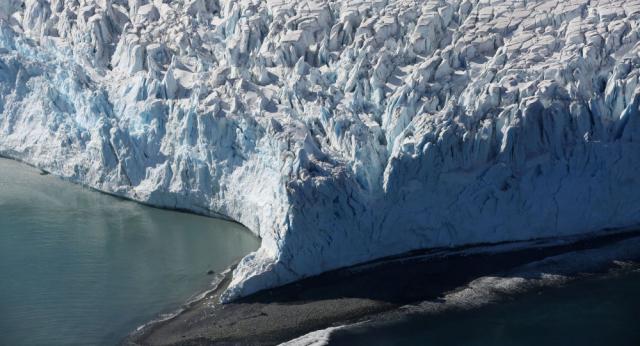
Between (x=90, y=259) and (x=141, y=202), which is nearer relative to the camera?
(x=90, y=259)

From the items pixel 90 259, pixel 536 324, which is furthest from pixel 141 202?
pixel 536 324

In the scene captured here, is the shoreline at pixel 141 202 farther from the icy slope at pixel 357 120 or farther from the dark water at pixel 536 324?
the dark water at pixel 536 324

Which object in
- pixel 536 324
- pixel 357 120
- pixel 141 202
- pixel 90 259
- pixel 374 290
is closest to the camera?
pixel 536 324

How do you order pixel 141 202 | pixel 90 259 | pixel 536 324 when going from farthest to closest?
pixel 141 202 < pixel 90 259 < pixel 536 324

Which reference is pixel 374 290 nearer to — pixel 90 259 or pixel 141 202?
pixel 90 259

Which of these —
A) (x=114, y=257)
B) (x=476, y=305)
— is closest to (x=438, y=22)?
(x=476, y=305)

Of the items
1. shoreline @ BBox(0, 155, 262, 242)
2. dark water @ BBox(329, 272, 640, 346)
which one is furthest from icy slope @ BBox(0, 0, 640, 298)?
dark water @ BBox(329, 272, 640, 346)

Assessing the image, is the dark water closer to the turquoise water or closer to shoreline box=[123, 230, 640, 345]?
shoreline box=[123, 230, 640, 345]

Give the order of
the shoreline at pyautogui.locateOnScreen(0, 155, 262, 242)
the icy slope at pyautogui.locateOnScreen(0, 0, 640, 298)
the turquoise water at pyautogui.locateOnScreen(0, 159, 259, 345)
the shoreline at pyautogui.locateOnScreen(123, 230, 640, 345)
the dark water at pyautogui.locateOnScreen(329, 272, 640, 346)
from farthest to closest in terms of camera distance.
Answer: the shoreline at pyautogui.locateOnScreen(0, 155, 262, 242) → the icy slope at pyautogui.locateOnScreen(0, 0, 640, 298) → the turquoise water at pyautogui.locateOnScreen(0, 159, 259, 345) → the shoreline at pyautogui.locateOnScreen(123, 230, 640, 345) → the dark water at pyautogui.locateOnScreen(329, 272, 640, 346)
